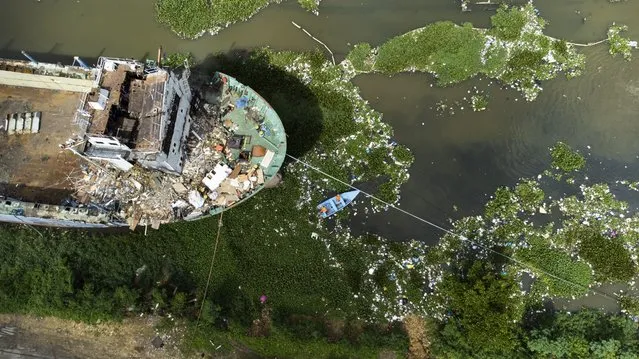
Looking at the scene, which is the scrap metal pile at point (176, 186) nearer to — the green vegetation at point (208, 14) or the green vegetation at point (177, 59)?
the green vegetation at point (177, 59)

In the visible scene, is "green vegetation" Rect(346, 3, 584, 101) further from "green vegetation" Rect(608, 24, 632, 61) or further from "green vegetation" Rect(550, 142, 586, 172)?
"green vegetation" Rect(550, 142, 586, 172)

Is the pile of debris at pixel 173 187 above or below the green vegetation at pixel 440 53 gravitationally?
A: below

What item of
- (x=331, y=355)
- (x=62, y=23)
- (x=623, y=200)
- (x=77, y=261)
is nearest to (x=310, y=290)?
(x=331, y=355)

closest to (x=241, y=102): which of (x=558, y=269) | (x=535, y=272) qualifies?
(x=535, y=272)

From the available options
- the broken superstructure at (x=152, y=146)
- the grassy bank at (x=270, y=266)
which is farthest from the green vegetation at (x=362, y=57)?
the broken superstructure at (x=152, y=146)

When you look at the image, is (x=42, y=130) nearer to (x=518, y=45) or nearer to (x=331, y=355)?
(x=331, y=355)

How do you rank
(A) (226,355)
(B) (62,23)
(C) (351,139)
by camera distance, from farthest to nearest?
(B) (62,23) < (C) (351,139) < (A) (226,355)

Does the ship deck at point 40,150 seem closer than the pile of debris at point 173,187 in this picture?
No
